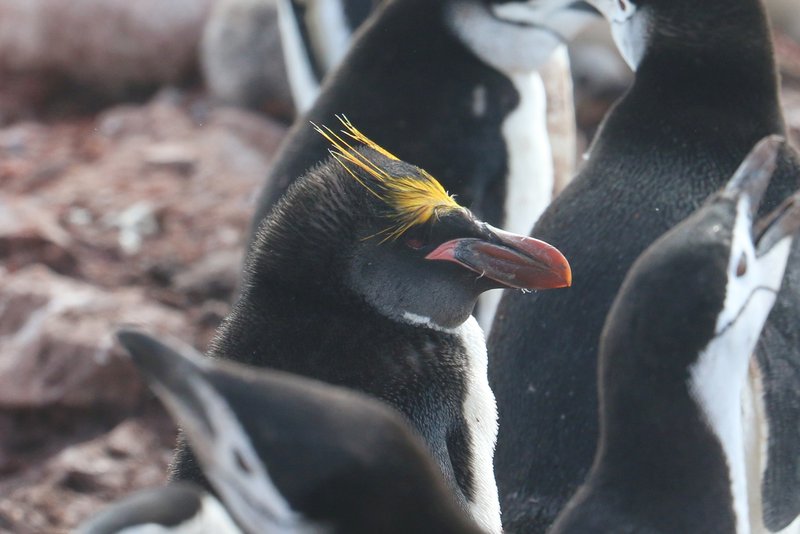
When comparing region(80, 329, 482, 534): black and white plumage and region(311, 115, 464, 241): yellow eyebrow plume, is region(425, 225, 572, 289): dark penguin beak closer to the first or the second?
region(311, 115, 464, 241): yellow eyebrow plume

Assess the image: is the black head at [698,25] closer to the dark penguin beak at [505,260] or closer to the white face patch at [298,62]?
the dark penguin beak at [505,260]

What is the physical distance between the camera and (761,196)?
2236 millimetres

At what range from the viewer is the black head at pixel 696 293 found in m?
2.07

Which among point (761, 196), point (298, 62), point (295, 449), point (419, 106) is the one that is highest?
point (761, 196)

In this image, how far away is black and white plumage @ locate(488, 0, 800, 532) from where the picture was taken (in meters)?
2.79

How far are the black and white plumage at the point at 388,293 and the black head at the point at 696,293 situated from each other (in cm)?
28

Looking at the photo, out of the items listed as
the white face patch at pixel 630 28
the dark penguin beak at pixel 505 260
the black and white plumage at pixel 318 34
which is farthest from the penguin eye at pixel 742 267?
the black and white plumage at pixel 318 34

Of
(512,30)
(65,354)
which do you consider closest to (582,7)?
(512,30)

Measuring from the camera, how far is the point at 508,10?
4.08 m

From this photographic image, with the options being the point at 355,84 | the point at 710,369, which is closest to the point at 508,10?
the point at 355,84

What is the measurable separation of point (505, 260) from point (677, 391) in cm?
41

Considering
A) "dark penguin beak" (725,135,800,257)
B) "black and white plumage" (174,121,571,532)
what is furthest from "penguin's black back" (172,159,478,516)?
"dark penguin beak" (725,135,800,257)

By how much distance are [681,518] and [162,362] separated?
90 centimetres

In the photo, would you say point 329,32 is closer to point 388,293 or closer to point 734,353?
point 388,293
